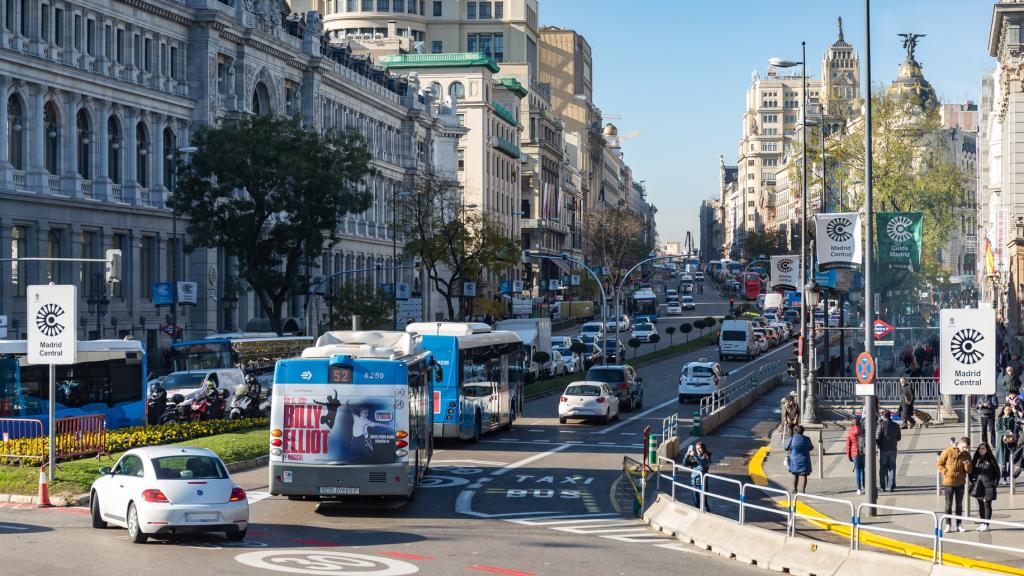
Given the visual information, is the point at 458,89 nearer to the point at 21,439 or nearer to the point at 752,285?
the point at 752,285

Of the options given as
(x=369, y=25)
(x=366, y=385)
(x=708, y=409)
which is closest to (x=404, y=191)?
(x=369, y=25)

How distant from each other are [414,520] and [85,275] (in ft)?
145

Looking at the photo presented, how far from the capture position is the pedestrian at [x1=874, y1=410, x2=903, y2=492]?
29.6 metres

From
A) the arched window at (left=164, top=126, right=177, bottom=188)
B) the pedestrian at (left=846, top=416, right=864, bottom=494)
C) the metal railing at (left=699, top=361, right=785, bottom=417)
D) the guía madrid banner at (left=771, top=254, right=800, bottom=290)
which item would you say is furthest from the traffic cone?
the arched window at (left=164, top=126, right=177, bottom=188)

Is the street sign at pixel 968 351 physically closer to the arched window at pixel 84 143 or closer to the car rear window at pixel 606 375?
the car rear window at pixel 606 375

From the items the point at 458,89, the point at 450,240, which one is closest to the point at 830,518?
the point at 450,240

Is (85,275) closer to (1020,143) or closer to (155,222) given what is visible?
(155,222)

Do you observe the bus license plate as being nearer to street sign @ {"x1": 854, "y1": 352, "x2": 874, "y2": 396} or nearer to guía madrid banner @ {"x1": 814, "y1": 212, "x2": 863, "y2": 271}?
street sign @ {"x1": 854, "y1": 352, "x2": 874, "y2": 396}

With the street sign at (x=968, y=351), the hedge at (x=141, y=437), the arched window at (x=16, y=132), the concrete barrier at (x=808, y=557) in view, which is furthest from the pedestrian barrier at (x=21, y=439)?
the arched window at (x=16, y=132)

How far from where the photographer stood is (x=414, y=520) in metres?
25.5

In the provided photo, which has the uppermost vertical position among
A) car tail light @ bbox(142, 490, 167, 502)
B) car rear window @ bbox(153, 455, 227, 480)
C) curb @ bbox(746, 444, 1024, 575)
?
A: car rear window @ bbox(153, 455, 227, 480)

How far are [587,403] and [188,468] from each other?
27.1 metres

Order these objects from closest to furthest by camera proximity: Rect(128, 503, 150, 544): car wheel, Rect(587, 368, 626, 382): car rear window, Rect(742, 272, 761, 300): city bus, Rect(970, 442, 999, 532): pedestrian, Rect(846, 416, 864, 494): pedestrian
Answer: Rect(128, 503, 150, 544): car wheel < Rect(970, 442, 999, 532): pedestrian < Rect(846, 416, 864, 494): pedestrian < Rect(587, 368, 626, 382): car rear window < Rect(742, 272, 761, 300): city bus

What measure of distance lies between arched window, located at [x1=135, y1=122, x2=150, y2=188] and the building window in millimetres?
10338
